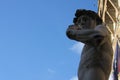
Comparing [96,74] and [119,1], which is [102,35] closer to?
[96,74]

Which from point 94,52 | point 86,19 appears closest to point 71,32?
point 94,52

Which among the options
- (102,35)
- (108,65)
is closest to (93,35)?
(102,35)

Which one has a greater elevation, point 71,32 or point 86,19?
point 86,19

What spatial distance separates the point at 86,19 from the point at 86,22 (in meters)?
0.04

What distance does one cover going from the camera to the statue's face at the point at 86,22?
19.6 feet

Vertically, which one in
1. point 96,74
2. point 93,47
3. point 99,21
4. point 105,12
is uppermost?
point 105,12

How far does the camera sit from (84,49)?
573 centimetres

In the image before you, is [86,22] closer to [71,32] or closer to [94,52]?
[71,32]

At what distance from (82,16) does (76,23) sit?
0.43 feet

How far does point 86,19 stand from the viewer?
604 cm

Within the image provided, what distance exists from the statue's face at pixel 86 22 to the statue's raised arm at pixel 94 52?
0.19 meters

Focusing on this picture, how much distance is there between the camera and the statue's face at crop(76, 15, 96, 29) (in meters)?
5.98

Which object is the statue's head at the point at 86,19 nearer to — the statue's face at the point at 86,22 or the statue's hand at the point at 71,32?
the statue's face at the point at 86,22

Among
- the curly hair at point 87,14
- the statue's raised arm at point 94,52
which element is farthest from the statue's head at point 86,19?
the statue's raised arm at point 94,52
